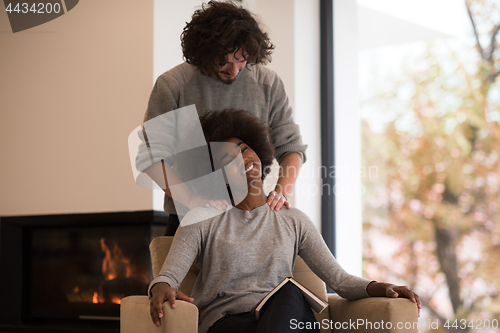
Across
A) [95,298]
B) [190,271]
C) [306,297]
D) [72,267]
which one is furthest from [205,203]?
[72,267]

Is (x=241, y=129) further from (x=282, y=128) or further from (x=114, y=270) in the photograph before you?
(x=114, y=270)

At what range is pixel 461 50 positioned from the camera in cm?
302

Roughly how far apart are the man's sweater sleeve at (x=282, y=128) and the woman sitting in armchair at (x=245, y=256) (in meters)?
0.16

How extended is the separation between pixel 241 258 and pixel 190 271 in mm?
296

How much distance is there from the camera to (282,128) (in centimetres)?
174

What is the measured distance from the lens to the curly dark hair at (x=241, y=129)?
150cm

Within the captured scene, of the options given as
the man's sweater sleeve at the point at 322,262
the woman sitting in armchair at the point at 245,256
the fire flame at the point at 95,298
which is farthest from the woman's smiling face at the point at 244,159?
the fire flame at the point at 95,298

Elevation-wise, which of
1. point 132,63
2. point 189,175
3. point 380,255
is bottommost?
point 380,255

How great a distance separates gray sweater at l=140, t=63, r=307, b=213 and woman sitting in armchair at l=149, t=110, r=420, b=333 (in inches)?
4.7

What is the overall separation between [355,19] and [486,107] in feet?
3.36

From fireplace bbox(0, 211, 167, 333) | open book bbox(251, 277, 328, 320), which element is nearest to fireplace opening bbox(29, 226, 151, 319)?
fireplace bbox(0, 211, 167, 333)

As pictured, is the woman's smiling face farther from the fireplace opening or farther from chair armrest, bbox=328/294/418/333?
the fireplace opening

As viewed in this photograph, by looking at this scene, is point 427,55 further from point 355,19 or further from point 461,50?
point 355,19

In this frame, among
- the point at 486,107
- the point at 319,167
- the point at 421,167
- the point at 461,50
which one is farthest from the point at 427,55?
the point at 319,167
